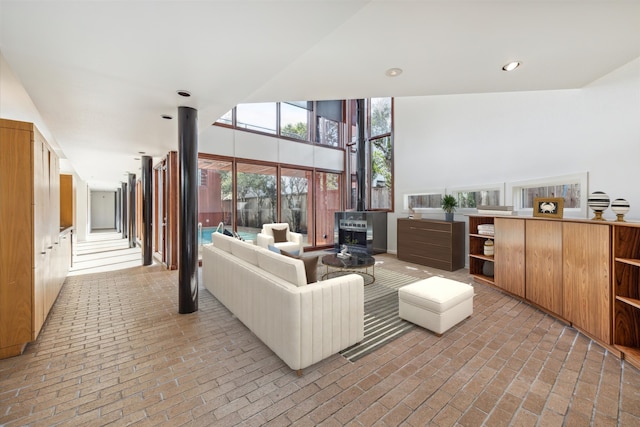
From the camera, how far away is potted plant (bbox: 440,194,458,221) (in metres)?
5.20

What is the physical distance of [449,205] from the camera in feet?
17.2

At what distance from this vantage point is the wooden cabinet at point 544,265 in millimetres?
2916

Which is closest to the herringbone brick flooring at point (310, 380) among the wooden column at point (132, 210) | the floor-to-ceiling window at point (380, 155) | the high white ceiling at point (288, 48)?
the high white ceiling at point (288, 48)

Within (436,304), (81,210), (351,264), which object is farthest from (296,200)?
(81,210)

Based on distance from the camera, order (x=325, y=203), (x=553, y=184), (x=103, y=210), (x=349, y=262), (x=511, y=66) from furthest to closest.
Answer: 1. (x=103, y=210)
2. (x=325, y=203)
3. (x=349, y=262)
4. (x=553, y=184)
5. (x=511, y=66)

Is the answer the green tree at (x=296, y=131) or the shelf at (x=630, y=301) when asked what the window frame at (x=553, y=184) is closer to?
the shelf at (x=630, y=301)

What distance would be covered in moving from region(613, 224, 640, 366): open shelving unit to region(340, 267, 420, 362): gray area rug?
69.5 inches

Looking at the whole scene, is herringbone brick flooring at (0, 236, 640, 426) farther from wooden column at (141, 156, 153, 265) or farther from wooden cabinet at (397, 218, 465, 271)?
wooden column at (141, 156, 153, 265)

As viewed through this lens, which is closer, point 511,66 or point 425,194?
point 511,66

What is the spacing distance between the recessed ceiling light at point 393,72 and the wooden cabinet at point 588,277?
2.45 metres

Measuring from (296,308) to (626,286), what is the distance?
2.97 m

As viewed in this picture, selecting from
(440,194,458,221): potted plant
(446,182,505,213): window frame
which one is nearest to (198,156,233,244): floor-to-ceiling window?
(440,194,458,221): potted plant

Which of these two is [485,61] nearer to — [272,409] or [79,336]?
[272,409]

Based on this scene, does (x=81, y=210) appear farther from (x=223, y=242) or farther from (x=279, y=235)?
(x=223, y=242)
